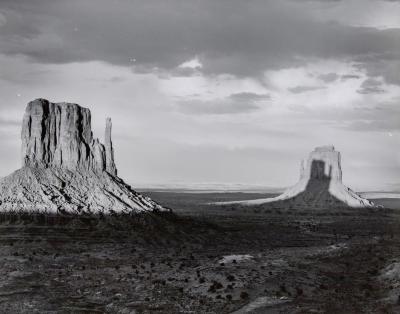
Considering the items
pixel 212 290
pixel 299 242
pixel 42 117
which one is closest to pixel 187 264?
pixel 212 290

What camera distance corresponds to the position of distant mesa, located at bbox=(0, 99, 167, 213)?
9100 cm

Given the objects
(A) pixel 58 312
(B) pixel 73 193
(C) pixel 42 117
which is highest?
(C) pixel 42 117

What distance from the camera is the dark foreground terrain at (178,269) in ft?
133

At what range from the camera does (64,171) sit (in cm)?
10125

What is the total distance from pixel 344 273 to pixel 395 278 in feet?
23.2

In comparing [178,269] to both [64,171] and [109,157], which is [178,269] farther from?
[109,157]

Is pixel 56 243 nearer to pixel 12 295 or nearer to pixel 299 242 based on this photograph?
pixel 12 295

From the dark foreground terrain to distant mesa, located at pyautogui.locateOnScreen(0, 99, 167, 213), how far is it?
4588 mm

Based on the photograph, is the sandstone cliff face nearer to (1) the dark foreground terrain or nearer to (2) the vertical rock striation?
(2) the vertical rock striation

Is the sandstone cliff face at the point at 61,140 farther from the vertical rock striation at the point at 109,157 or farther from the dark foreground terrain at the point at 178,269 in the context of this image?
the dark foreground terrain at the point at 178,269

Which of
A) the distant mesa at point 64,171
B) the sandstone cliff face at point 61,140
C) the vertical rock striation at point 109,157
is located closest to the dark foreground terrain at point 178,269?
the distant mesa at point 64,171

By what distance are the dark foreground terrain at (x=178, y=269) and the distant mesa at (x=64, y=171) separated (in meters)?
4.59

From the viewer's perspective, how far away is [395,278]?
154 feet

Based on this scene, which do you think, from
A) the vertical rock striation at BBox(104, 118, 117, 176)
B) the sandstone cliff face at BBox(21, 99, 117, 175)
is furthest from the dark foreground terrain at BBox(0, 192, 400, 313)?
the sandstone cliff face at BBox(21, 99, 117, 175)
